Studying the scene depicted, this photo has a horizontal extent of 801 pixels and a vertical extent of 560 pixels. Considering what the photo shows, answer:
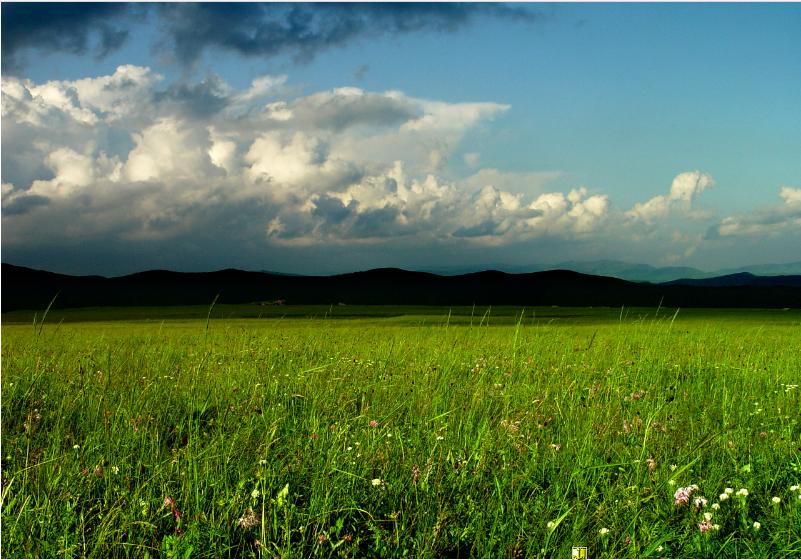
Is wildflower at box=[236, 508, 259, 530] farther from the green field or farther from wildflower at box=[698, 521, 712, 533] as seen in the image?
wildflower at box=[698, 521, 712, 533]

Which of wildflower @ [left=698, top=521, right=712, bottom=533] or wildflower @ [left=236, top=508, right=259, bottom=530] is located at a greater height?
wildflower @ [left=236, top=508, right=259, bottom=530]

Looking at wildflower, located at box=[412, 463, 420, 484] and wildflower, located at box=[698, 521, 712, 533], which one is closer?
wildflower, located at box=[698, 521, 712, 533]

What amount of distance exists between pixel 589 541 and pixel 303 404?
4094mm

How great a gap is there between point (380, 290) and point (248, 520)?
263 feet

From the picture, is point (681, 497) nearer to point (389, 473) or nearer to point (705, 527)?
point (705, 527)

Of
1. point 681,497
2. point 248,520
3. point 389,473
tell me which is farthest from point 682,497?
point 248,520

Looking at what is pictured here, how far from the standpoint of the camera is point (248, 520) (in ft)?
13.4

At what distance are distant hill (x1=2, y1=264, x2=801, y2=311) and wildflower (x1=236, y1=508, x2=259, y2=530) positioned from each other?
63.2 meters

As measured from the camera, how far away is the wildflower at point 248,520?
4059 millimetres

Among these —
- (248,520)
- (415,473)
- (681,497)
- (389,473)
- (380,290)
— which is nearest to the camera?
(248,520)

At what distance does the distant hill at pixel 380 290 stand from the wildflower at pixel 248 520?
207 ft

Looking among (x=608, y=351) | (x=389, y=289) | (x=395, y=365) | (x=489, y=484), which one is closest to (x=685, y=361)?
(x=608, y=351)

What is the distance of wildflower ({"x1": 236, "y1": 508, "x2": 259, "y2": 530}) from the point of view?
4059 mm

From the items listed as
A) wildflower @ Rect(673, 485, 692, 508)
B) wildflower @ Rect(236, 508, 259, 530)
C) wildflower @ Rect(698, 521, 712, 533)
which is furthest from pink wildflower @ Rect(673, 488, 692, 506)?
wildflower @ Rect(236, 508, 259, 530)
